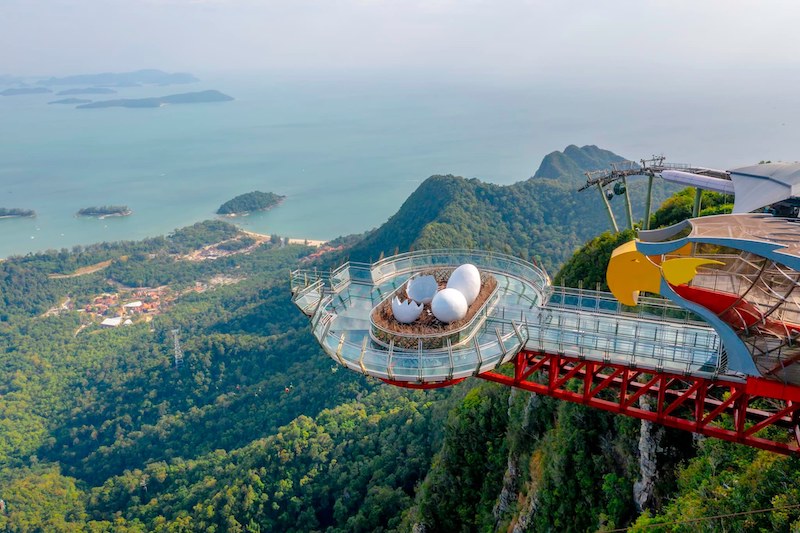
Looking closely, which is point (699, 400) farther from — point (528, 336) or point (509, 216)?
point (509, 216)

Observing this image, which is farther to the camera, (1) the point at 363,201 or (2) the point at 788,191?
(1) the point at 363,201

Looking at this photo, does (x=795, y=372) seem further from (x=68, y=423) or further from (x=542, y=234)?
(x=68, y=423)

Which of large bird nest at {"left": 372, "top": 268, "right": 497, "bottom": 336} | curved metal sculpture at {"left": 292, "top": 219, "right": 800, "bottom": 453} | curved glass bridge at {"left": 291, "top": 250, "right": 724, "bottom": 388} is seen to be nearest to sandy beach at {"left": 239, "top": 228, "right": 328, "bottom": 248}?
large bird nest at {"left": 372, "top": 268, "right": 497, "bottom": 336}

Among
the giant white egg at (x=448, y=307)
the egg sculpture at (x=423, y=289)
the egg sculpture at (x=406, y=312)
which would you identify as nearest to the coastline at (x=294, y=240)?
the egg sculpture at (x=423, y=289)

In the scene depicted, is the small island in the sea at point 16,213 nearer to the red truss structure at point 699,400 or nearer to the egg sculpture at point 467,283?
the egg sculpture at point 467,283

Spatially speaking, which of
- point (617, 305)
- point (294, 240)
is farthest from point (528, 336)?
point (294, 240)

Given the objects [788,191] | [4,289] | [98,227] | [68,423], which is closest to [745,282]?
→ [788,191]
